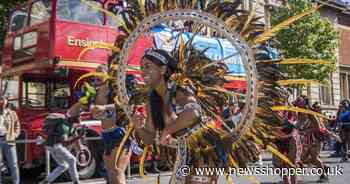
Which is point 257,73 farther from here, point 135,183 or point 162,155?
point 135,183

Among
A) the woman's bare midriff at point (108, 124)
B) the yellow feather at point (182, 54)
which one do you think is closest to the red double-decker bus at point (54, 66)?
the woman's bare midriff at point (108, 124)

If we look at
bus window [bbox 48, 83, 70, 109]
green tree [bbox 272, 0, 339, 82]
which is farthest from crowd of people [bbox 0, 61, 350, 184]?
green tree [bbox 272, 0, 339, 82]

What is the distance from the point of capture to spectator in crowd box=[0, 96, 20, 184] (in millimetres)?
9648

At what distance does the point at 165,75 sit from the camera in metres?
3.96

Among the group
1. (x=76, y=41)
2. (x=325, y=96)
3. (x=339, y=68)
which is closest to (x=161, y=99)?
(x=76, y=41)

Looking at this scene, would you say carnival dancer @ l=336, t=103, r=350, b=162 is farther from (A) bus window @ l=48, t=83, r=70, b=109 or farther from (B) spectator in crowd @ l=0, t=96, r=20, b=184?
(B) spectator in crowd @ l=0, t=96, r=20, b=184

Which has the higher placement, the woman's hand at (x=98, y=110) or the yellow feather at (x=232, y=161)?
the woman's hand at (x=98, y=110)

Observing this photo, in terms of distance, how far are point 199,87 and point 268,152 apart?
0.75 metres

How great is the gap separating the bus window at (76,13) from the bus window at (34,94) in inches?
63.2

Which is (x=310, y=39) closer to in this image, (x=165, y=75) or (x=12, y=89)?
(x=12, y=89)

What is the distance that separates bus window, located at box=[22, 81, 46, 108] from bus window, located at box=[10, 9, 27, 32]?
Result: 1718 mm

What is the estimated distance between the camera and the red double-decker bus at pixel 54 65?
10.9 meters

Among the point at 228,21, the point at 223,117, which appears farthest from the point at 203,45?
the point at 223,117

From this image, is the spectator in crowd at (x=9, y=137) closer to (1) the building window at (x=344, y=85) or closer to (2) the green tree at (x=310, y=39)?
(2) the green tree at (x=310, y=39)
